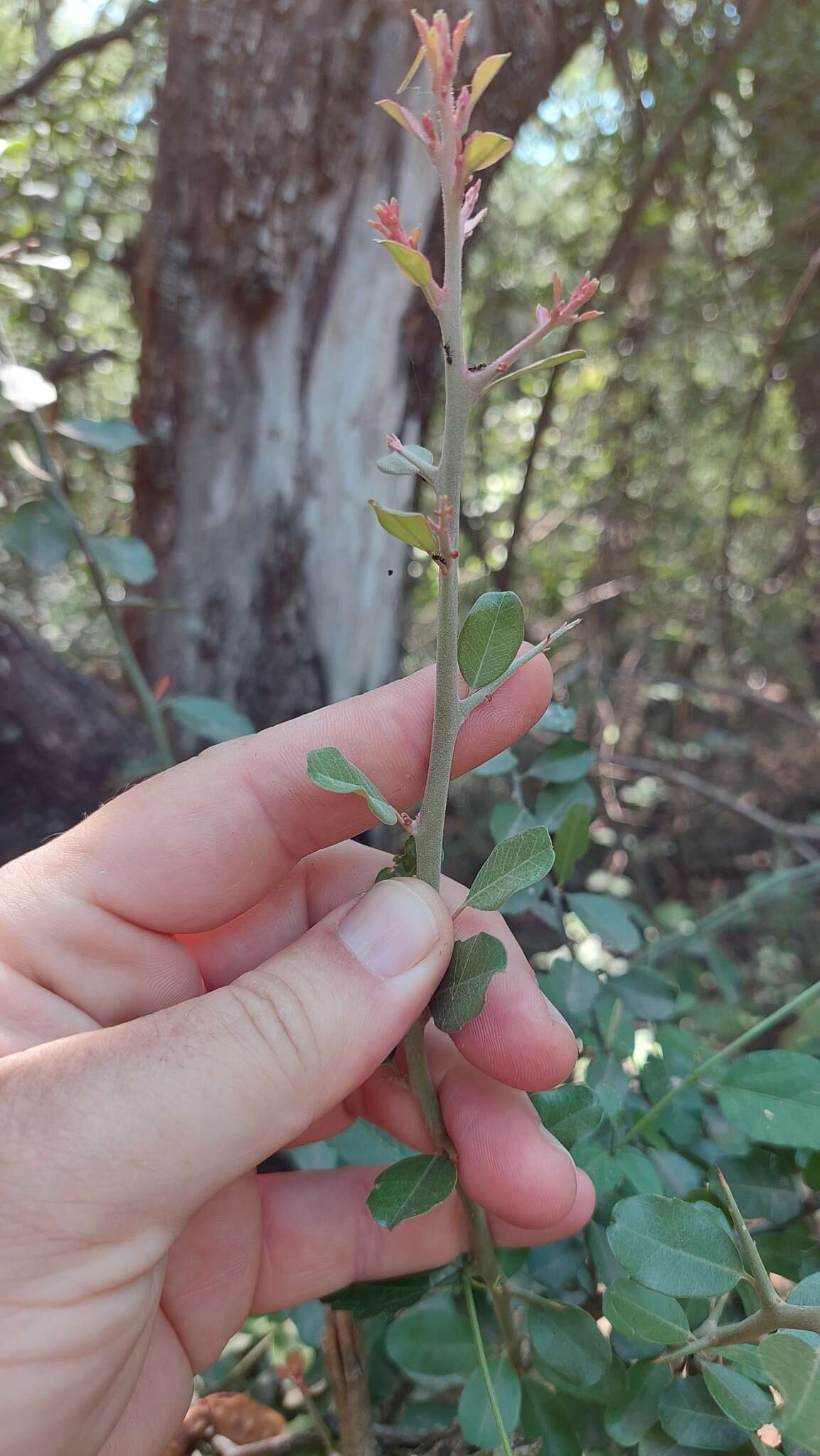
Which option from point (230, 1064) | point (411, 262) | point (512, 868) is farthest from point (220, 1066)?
point (411, 262)

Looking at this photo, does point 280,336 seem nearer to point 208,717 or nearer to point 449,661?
point 208,717

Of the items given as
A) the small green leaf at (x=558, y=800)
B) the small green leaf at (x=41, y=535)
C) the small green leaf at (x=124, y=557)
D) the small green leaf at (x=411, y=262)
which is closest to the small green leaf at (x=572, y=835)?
the small green leaf at (x=558, y=800)

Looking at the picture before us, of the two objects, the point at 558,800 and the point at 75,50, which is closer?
the point at 558,800

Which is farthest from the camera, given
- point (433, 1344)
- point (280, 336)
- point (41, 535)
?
point (280, 336)

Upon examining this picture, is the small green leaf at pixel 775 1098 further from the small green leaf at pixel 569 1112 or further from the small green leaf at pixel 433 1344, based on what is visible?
the small green leaf at pixel 433 1344

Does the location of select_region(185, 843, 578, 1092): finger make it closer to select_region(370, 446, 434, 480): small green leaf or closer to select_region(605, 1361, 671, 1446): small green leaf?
select_region(605, 1361, 671, 1446): small green leaf

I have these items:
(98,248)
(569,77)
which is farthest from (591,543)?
(98,248)

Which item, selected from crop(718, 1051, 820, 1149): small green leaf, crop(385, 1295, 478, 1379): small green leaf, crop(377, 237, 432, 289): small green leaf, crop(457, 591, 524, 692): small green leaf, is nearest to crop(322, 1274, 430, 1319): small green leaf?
crop(385, 1295, 478, 1379): small green leaf
